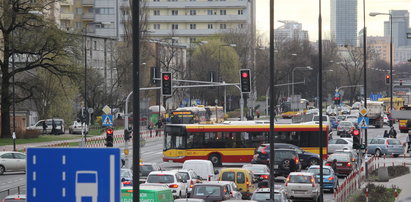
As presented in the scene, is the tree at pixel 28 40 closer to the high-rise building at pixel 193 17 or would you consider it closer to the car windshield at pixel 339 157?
the car windshield at pixel 339 157

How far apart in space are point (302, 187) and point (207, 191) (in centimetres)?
700

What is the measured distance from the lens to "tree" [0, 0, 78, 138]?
213 ft

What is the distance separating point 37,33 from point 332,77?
102324mm

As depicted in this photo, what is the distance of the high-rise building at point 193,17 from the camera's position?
16675cm

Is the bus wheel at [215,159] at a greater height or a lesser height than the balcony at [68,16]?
lesser

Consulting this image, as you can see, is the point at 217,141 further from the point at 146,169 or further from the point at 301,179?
the point at 301,179

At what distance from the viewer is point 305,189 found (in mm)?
32750

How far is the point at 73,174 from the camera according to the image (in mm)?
7496

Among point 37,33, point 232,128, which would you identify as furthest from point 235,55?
point 232,128

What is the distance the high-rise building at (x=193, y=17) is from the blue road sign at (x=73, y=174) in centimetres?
15903

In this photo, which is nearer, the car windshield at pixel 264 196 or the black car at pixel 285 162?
the car windshield at pixel 264 196

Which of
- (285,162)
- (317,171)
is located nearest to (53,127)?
(285,162)

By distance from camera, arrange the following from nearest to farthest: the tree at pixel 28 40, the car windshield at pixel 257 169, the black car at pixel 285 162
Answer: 1. the car windshield at pixel 257 169
2. the black car at pixel 285 162
3. the tree at pixel 28 40

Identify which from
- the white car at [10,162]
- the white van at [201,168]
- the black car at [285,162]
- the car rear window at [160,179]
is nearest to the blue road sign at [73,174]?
the car rear window at [160,179]
